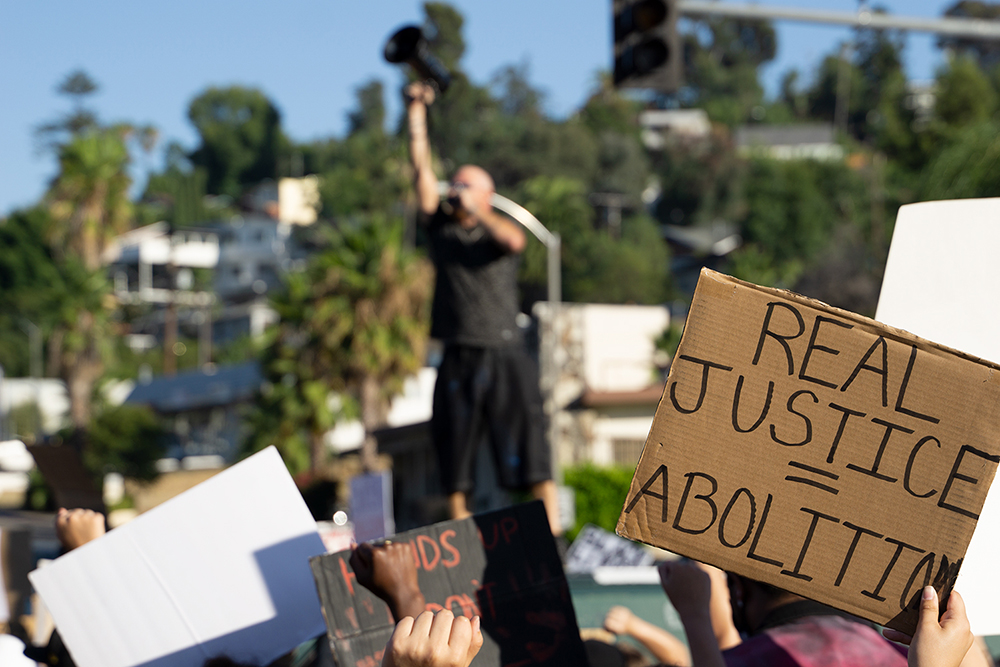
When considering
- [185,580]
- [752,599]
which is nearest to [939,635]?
[752,599]

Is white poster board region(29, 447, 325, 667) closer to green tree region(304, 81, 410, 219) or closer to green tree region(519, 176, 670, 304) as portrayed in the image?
green tree region(519, 176, 670, 304)

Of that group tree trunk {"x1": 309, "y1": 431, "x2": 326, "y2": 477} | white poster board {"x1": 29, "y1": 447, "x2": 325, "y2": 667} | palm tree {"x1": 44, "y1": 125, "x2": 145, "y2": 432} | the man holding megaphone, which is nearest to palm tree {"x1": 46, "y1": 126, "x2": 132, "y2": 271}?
palm tree {"x1": 44, "y1": 125, "x2": 145, "y2": 432}

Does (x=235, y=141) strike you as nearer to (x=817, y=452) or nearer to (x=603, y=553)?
(x=603, y=553)

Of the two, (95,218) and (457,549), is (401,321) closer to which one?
(95,218)

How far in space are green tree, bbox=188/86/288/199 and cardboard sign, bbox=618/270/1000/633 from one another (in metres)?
124

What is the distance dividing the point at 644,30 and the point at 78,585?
6251mm

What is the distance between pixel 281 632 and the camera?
2.33 meters

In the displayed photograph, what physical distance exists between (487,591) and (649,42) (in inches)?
238

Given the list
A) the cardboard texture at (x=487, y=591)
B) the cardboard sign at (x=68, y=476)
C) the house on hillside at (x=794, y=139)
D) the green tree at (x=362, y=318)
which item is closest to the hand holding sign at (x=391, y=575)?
the cardboard texture at (x=487, y=591)

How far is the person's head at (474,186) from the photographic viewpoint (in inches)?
171

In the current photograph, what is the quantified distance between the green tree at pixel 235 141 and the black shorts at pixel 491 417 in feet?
398

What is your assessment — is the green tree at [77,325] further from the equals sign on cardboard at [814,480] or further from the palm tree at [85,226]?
the equals sign on cardboard at [814,480]

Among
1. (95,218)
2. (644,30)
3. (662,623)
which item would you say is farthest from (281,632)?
(95,218)

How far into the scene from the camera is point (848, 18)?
7867 millimetres
